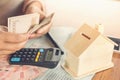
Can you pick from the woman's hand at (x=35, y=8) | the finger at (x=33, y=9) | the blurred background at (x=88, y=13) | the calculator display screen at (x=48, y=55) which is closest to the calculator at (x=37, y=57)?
the calculator display screen at (x=48, y=55)

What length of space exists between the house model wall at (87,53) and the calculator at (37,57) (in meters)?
0.05

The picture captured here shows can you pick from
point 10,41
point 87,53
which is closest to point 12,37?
point 10,41

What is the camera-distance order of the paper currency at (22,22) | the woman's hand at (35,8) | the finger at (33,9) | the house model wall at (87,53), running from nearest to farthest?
the house model wall at (87,53)
the paper currency at (22,22)
the woman's hand at (35,8)
the finger at (33,9)

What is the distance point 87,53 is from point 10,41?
26cm

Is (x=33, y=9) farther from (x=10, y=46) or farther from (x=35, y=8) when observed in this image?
(x=10, y=46)

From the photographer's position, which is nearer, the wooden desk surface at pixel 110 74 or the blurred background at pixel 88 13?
the wooden desk surface at pixel 110 74

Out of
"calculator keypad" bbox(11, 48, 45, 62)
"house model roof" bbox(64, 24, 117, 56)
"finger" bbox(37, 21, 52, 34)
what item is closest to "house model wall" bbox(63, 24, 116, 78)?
"house model roof" bbox(64, 24, 117, 56)

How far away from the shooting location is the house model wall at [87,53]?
66 cm

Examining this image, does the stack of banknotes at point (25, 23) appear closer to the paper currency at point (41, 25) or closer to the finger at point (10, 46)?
the paper currency at point (41, 25)

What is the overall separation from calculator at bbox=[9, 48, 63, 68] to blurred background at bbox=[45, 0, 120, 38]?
368mm

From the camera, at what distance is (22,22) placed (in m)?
0.84

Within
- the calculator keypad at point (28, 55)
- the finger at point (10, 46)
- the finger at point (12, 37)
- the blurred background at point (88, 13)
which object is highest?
the finger at point (12, 37)

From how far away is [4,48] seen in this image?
2.39ft

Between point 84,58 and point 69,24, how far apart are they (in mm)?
534
